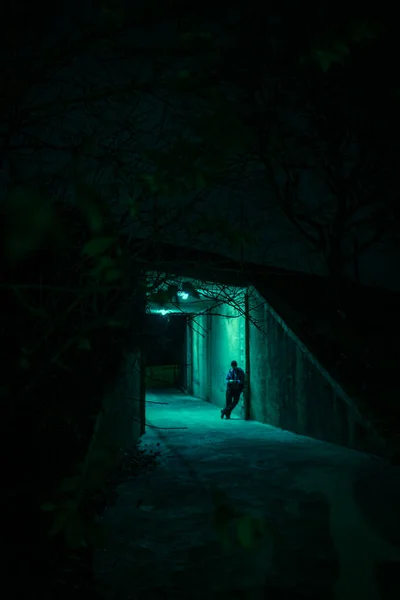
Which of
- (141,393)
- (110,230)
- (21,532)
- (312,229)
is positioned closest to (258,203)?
(312,229)

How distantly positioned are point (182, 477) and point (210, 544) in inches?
112

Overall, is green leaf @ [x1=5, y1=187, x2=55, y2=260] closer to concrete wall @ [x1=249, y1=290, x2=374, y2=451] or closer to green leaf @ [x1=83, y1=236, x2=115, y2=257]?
green leaf @ [x1=83, y1=236, x2=115, y2=257]

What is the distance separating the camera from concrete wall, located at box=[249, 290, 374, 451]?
10023mm

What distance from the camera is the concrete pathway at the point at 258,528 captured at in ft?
15.1

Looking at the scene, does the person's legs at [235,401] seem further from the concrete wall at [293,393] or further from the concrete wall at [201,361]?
the concrete wall at [201,361]

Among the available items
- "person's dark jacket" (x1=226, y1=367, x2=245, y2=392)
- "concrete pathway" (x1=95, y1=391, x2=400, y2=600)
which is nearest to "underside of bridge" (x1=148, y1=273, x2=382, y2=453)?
"person's dark jacket" (x1=226, y1=367, x2=245, y2=392)

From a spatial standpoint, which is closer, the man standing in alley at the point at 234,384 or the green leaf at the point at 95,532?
the green leaf at the point at 95,532

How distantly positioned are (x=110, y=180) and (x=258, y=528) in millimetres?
4950

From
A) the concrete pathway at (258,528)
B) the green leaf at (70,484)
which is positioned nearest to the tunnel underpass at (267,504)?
the concrete pathway at (258,528)

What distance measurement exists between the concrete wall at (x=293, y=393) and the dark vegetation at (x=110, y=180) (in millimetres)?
2016

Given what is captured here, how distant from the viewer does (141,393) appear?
11773mm

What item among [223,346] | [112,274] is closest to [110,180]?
[112,274]

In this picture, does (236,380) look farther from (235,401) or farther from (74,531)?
(74,531)

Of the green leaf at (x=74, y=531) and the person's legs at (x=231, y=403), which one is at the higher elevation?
the green leaf at (x=74, y=531)
